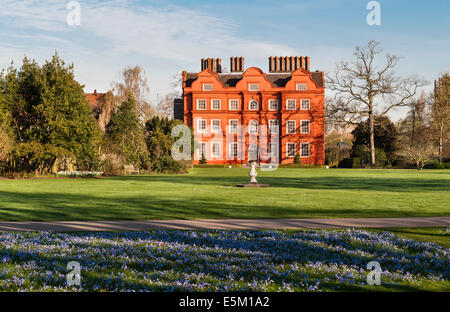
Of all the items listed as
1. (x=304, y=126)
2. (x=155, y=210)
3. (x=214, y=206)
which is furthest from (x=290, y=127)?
(x=155, y=210)

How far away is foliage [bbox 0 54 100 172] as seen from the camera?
90.1 ft

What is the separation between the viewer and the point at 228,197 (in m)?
15.1

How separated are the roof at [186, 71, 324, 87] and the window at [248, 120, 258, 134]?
5.42 m

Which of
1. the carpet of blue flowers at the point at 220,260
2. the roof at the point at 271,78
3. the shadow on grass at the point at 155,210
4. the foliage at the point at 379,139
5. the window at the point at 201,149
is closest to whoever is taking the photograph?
the carpet of blue flowers at the point at 220,260

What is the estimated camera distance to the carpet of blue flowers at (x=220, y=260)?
5.21 m

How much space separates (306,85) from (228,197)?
41027mm

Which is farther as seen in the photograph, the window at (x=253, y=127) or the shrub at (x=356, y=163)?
the window at (x=253, y=127)

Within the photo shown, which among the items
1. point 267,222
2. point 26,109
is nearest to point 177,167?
point 26,109

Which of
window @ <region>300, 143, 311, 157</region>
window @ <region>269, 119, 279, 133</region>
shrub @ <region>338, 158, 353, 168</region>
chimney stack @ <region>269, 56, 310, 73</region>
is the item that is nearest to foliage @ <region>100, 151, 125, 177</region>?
shrub @ <region>338, 158, 353, 168</region>

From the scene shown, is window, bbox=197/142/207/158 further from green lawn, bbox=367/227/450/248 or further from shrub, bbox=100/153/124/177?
green lawn, bbox=367/227/450/248

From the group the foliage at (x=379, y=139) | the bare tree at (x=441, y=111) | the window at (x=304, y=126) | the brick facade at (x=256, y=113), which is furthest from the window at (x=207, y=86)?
the bare tree at (x=441, y=111)

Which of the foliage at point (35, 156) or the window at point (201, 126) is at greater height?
the window at point (201, 126)

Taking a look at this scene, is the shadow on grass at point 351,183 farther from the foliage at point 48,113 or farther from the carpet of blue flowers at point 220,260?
the carpet of blue flowers at point 220,260
